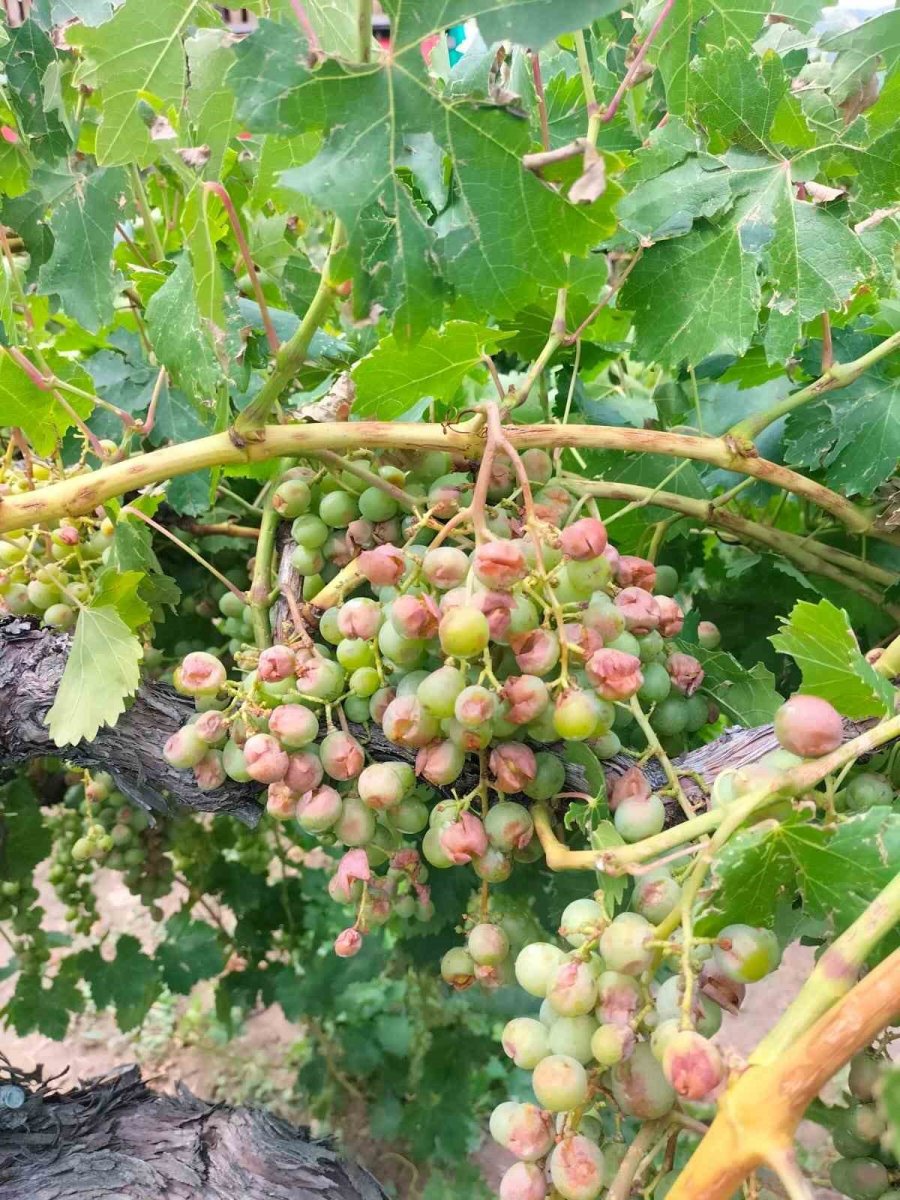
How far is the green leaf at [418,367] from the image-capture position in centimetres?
93

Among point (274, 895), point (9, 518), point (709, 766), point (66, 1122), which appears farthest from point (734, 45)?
point (274, 895)

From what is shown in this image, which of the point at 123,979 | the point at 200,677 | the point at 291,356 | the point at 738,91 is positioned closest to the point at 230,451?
the point at 291,356

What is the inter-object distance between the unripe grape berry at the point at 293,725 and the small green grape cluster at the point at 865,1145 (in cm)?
54

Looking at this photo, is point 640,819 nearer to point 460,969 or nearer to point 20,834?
point 460,969

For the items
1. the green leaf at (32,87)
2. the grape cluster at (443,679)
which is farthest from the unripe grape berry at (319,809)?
the green leaf at (32,87)

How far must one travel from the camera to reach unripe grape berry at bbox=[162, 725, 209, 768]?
3.14ft

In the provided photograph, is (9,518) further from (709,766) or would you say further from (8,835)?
(8,835)

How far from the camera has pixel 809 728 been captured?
68 centimetres

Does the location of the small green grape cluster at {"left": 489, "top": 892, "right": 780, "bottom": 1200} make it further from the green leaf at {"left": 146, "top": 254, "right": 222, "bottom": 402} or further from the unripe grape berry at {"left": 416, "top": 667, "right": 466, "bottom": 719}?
the green leaf at {"left": 146, "top": 254, "right": 222, "bottom": 402}

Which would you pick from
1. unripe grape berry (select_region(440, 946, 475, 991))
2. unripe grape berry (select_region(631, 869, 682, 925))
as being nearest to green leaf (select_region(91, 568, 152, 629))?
unripe grape berry (select_region(440, 946, 475, 991))

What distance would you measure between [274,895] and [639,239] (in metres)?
1.92

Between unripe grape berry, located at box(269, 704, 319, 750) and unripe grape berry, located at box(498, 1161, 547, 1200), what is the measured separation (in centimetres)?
40

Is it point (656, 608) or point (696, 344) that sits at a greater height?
point (696, 344)

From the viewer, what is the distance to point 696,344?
1035 millimetres
